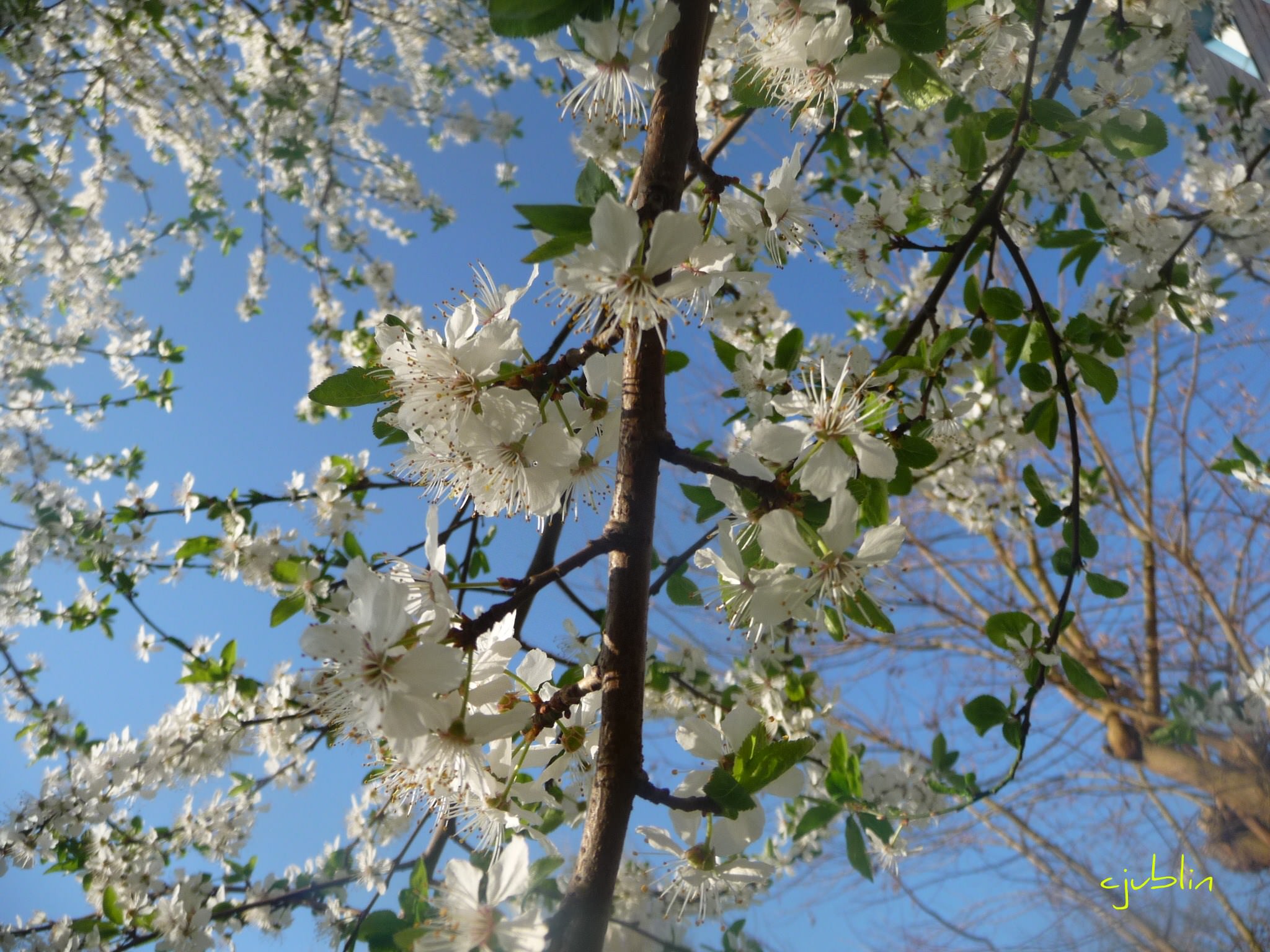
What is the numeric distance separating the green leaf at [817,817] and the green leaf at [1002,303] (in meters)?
0.69

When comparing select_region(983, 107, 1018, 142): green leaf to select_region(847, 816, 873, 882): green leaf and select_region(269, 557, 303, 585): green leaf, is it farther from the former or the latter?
select_region(269, 557, 303, 585): green leaf

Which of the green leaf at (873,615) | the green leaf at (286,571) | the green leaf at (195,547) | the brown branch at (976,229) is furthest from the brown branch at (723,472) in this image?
the green leaf at (195,547)

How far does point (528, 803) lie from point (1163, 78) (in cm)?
282

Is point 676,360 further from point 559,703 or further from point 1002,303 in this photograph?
point 1002,303

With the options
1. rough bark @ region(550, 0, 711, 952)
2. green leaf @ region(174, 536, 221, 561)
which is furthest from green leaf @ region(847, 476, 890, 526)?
green leaf @ region(174, 536, 221, 561)

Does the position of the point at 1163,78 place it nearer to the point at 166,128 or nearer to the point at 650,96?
the point at 650,96

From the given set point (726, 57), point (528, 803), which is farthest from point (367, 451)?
point (528, 803)

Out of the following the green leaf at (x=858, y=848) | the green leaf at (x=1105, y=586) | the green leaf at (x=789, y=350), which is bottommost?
the green leaf at (x=858, y=848)

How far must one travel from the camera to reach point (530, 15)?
0.53 meters

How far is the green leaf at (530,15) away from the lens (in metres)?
0.52

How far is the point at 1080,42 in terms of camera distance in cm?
120
